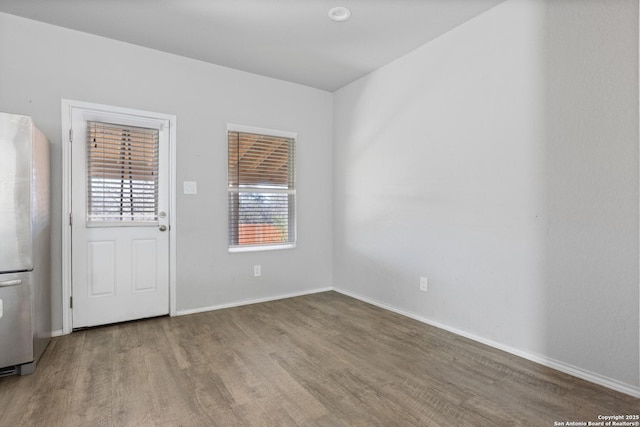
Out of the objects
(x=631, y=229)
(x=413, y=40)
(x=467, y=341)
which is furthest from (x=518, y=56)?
(x=467, y=341)

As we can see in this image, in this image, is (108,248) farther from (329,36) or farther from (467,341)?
(467,341)

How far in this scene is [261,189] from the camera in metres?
3.92

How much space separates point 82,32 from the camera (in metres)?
2.96

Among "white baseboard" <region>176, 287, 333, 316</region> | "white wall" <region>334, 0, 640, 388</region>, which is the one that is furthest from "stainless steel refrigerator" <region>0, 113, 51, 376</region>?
"white wall" <region>334, 0, 640, 388</region>

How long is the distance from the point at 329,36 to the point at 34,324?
10.5 feet

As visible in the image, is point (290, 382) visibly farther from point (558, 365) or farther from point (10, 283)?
point (10, 283)

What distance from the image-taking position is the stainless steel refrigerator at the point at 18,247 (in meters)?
2.10

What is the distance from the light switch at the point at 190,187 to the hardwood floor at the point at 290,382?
52.8 inches

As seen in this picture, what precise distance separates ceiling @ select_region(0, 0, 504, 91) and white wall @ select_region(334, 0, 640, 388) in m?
0.26

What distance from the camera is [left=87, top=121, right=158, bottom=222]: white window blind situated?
3.02 metres

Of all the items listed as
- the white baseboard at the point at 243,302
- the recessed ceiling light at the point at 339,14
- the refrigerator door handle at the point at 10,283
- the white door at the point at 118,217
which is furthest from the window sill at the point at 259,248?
the recessed ceiling light at the point at 339,14

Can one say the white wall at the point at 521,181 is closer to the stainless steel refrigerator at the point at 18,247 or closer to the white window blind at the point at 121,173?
the white window blind at the point at 121,173

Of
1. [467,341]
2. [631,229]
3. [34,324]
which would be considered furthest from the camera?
[467,341]

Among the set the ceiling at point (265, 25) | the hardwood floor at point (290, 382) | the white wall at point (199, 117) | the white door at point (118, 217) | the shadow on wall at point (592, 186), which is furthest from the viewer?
the white door at point (118, 217)
